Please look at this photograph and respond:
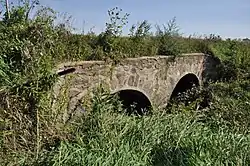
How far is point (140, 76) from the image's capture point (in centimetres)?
849

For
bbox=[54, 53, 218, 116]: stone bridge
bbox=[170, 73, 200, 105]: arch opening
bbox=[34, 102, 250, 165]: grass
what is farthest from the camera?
bbox=[170, 73, 200, 105]: arch opening

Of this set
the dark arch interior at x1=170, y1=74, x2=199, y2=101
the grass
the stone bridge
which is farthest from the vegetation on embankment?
the dark arch interior at x1=170, y1=74, x2=199, y2=101

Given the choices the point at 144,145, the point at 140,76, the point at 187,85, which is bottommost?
the point at 144,145

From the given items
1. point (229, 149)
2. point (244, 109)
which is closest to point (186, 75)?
point (244, 109)

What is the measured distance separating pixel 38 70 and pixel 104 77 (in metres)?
2.05

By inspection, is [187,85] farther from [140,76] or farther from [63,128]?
[63,128]

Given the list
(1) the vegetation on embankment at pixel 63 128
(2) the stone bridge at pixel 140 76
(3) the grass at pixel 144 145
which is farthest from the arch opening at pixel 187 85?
(3) the grass at pixel 144 145

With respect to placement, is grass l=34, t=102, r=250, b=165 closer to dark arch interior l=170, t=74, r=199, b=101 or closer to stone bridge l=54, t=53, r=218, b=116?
stone bridge l=54, t=53, r=218, b=116

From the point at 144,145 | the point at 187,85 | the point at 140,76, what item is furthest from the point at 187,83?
the point at 144,145

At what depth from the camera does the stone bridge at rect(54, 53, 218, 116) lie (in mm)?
6172

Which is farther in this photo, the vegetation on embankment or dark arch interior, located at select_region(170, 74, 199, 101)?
dark arch interior, located at select_region(170, 74, 199, 101)

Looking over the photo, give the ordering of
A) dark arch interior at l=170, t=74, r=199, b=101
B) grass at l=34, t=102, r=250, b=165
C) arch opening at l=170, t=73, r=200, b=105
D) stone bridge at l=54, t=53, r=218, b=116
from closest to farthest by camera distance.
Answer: grass at l=34, t=102, r=250, b=165 < stone bridge at l=54, t=53, r=218, b=116 < arch opening at l=170, t=73, r=200, b=105 < dark arch interior at l=170, t=74, r=199, b=101

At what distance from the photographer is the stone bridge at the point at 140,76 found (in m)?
6.17

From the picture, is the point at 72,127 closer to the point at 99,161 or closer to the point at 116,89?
the point at 99,161
